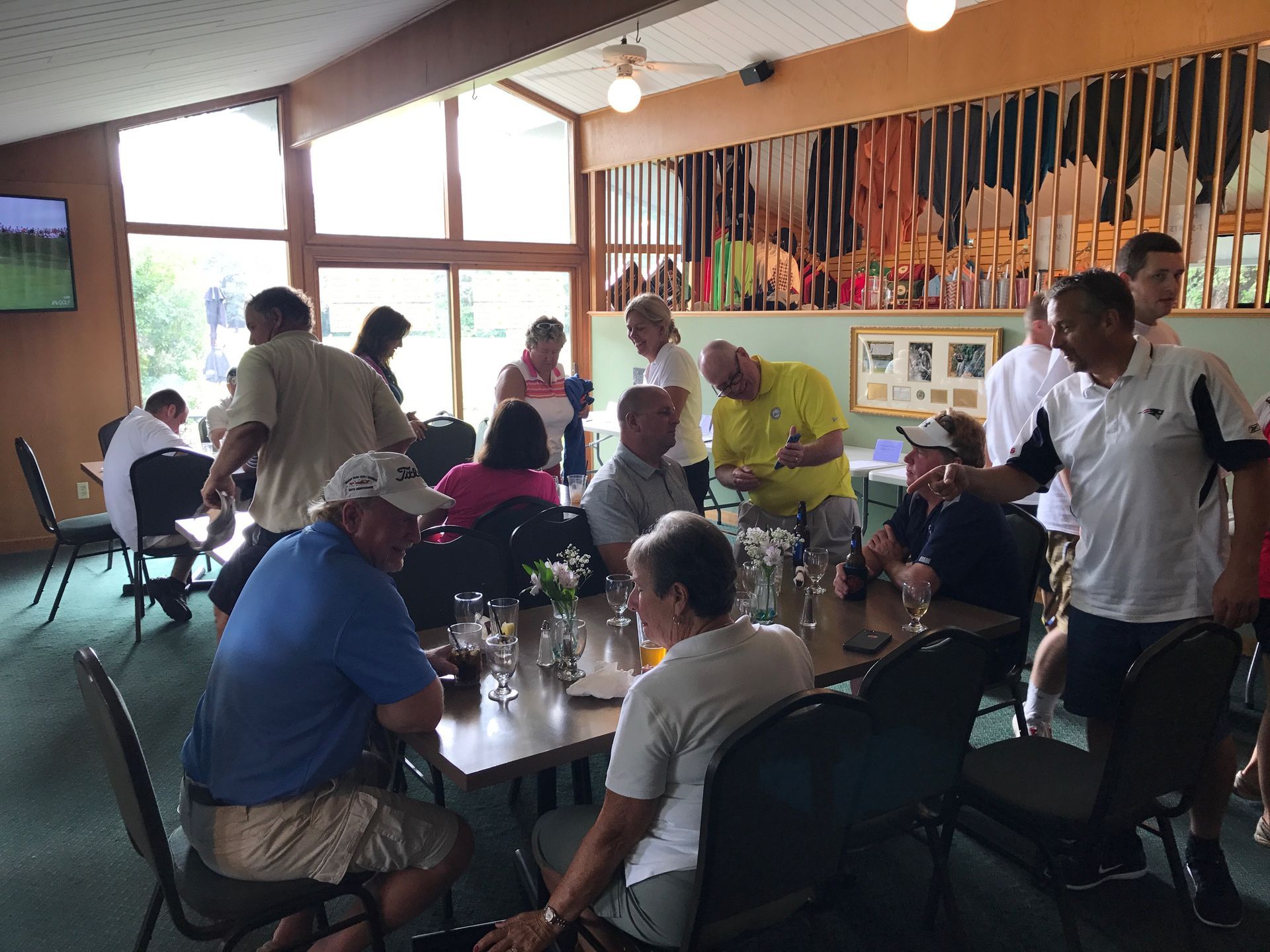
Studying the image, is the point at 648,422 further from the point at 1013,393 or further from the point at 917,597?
the point at 1013,393

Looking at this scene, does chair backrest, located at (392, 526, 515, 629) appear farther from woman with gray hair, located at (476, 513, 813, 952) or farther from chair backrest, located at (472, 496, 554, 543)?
woman with gray hair, located at (476, 513, 813, 952)

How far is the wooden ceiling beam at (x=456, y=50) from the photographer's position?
414 centimetres

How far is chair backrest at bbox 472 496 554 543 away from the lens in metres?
3.30

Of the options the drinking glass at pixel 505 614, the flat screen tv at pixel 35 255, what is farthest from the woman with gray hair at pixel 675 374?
the flat screen tv at pixel 35 255

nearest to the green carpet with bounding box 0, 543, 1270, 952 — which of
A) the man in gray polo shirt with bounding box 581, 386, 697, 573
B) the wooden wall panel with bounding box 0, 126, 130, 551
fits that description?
the man in gray polo shirt with bounding box 581, 386, 697, 573

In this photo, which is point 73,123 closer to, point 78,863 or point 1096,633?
point 78,863

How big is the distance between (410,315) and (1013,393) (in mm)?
5852

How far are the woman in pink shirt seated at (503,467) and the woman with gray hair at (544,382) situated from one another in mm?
1263

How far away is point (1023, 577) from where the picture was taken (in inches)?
119

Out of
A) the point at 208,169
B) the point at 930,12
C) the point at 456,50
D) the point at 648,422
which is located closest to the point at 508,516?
the point at 648,422

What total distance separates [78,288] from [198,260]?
2.99 feet

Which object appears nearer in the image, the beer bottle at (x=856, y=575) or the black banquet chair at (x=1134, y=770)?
the black banquet chair at (x=1134, y=770)

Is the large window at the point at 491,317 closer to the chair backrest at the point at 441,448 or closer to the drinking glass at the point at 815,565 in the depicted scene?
the chair backrest at the point at 441,448

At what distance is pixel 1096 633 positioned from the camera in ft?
8.25
